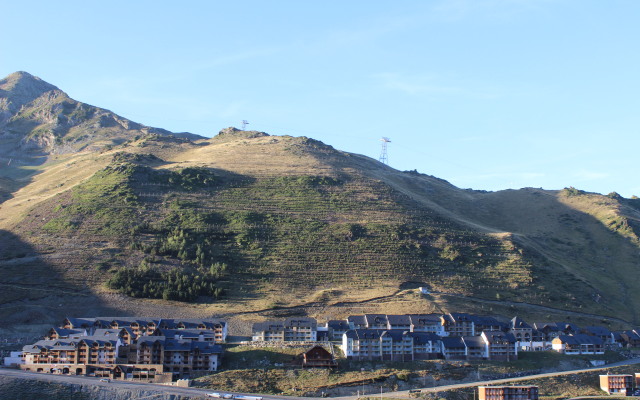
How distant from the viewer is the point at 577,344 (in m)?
93.4

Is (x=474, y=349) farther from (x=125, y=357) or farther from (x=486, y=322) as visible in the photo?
(x=125, y=357)

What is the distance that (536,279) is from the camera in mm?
124250

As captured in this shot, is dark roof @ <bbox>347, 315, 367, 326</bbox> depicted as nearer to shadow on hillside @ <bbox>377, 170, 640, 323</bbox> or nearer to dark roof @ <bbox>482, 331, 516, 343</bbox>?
dark roof @ <bbox>482, 331, 516, 343</bbox>

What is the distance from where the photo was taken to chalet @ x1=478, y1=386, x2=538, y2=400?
233ft

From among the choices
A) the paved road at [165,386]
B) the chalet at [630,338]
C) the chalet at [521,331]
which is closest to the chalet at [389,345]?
the paved road at [165,386]

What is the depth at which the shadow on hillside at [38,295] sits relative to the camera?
317 ft

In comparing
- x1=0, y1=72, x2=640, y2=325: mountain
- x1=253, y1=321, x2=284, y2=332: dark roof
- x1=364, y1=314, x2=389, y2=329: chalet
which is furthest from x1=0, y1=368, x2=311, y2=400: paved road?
x1=364, y1=314, x2=389, y2=329: chalet

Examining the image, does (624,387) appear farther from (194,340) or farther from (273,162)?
(273,162)

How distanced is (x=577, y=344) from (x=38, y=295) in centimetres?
7693

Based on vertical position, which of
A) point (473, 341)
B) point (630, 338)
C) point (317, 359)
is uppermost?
point (630, 338)

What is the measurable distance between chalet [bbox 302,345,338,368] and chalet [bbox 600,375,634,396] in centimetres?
3113

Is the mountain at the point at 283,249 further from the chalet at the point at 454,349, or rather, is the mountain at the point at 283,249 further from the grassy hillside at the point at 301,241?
the chalet at the point at 454,349

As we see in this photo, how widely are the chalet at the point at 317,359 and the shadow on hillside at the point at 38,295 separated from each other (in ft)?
116

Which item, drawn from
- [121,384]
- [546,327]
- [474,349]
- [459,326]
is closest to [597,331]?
[546,327]
